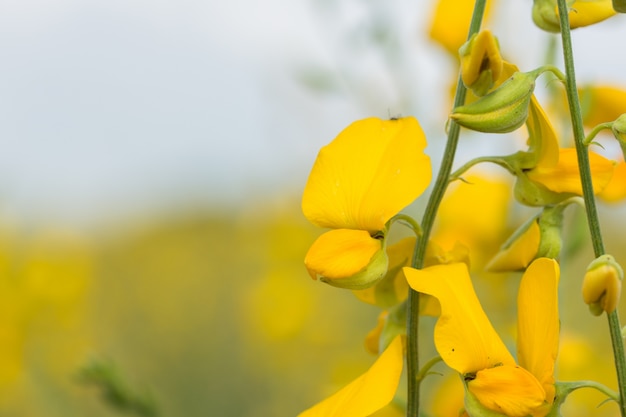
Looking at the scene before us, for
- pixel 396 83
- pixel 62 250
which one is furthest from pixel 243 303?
pixel 396 83

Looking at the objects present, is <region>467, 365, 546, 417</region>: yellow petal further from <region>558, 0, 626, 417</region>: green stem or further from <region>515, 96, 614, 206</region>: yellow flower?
<region>515, 96, 614, 206</region>: yellow flower

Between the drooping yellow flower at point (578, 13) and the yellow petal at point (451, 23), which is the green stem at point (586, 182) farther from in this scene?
the yellow petal at point (451, 23)

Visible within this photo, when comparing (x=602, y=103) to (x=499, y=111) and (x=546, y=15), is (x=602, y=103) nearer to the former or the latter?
(x=546, y=15)

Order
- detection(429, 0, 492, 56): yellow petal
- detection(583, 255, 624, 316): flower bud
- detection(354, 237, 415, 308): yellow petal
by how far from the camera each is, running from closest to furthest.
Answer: detection(583, 255, 624, 316): flower bud → detection(354, 237, 415, 308): yellow petal → detection(429, 0, 492, 56): yellow petal

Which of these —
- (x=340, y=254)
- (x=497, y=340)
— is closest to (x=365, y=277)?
(x=340, y=254)

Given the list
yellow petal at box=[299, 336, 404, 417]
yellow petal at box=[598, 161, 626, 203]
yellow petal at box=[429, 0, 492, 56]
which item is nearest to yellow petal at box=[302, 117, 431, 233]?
yellow petal at box=[299, 336, 404, 417]

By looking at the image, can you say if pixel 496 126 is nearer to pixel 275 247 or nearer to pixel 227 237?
pixel 275 247
